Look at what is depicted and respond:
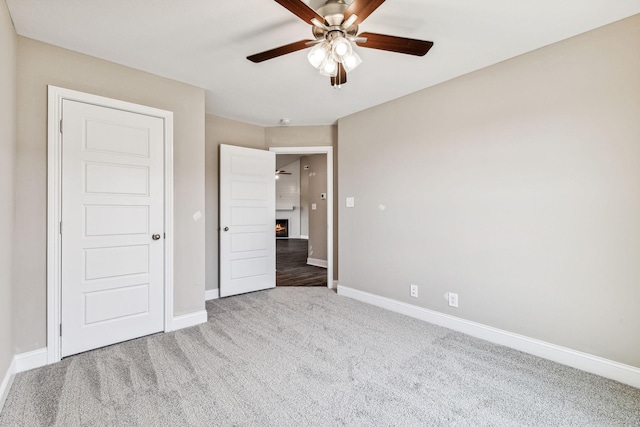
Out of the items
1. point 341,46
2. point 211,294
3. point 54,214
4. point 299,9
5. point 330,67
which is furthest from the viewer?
point 211,294

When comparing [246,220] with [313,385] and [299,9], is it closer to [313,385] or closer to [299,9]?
[313,385]

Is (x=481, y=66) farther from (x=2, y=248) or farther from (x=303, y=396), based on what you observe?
(x=2, y=248)

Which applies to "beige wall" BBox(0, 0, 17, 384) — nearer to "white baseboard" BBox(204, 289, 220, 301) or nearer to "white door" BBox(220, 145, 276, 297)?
"white baseboard" BBox(204, 289, 220, 301)

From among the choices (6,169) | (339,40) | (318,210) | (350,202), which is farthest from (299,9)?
(318,210)

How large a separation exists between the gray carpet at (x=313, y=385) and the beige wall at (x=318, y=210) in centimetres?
336

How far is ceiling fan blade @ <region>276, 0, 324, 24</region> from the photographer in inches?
57.1

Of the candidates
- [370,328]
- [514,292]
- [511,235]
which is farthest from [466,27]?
[370,328]

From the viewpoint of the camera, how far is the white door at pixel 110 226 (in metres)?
2.33

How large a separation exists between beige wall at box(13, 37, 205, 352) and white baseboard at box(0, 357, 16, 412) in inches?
5.1

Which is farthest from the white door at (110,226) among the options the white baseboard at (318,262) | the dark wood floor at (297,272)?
the white baseboard at (318,262)

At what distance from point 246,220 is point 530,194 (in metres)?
3.27

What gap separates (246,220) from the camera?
13.4 feet

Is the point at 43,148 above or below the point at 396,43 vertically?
below

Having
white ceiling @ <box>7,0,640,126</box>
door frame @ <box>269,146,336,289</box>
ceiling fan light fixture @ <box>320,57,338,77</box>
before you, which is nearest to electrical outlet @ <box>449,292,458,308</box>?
door frame @ <box>269,146,336,289</box>
